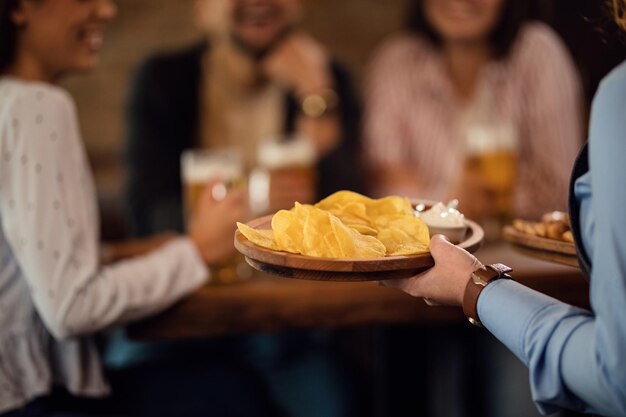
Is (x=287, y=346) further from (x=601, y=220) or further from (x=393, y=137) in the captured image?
(x=601, y=220)

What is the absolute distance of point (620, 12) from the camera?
1122 millimetres

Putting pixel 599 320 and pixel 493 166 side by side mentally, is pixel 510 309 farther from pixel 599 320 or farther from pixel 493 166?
pixel 493 166

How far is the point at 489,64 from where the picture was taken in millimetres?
3285

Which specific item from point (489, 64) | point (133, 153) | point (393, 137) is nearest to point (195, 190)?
point (133, 153)

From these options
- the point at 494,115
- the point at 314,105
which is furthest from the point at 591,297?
the point at 314,105

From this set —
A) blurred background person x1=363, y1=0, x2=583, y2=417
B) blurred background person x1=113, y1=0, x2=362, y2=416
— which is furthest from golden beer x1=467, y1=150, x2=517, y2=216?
blurred background person x1=113, y1=0, x2=362, y2=416

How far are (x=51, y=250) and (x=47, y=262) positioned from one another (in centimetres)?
3

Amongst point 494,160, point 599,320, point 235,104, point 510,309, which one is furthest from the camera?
point 235,104

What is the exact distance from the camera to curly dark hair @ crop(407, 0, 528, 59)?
3.21 metres

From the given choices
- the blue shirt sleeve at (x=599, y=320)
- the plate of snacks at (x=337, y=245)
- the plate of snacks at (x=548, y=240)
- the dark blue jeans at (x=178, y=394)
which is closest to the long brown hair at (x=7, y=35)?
the dark blue jeans at (x=178, y=394)

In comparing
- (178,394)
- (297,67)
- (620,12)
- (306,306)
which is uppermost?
(620,12)

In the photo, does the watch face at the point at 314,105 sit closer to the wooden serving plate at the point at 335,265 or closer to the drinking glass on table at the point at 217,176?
the drinking glass on table at the point at 217,176

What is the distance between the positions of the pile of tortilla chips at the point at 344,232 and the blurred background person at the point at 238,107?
1.74m

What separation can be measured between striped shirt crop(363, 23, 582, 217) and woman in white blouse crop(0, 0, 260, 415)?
1648 millimetres
